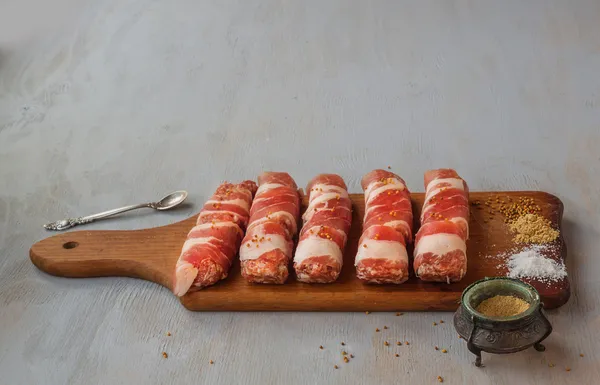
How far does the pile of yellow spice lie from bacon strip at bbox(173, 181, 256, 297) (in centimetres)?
98

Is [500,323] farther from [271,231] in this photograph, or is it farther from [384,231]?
[271,231]

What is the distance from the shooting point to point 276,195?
9.78 feet

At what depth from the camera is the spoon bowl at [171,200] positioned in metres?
3.37

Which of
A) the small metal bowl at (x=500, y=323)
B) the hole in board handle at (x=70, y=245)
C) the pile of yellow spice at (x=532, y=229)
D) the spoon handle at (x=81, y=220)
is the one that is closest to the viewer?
the small metal bowl at (x=500, y=323)

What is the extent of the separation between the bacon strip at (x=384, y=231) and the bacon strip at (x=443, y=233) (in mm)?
57

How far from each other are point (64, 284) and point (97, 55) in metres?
2.19

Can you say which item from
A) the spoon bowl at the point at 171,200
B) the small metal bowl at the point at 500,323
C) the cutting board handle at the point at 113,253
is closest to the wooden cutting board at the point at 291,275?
Result: the cutting board handle at the point at 113,253

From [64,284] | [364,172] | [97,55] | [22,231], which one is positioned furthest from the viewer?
[97,55]

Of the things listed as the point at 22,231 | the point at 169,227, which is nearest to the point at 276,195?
the point at 169,227

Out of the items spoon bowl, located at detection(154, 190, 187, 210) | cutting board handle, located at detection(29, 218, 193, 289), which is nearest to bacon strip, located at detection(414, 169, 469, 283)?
cutting board handle, located at detection(29, 218, 193, 289)

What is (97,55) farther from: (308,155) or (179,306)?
(179,306)

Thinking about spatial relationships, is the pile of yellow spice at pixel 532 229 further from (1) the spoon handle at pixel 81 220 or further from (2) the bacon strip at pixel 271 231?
(1) the spoon handle at pixel 81 220

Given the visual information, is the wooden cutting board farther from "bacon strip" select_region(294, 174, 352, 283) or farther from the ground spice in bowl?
the ground spice in bowl

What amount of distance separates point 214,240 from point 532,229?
1.12m
